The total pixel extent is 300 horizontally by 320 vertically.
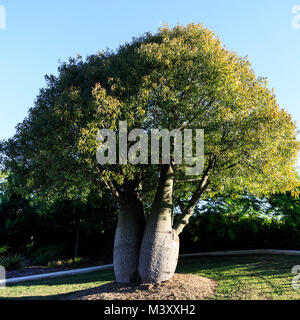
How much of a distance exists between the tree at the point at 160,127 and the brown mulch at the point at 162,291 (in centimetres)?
39

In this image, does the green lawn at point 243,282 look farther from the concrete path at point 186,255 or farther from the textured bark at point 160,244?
the textured bark at point 160,244

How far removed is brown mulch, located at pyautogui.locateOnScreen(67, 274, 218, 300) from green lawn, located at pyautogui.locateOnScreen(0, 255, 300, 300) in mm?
388

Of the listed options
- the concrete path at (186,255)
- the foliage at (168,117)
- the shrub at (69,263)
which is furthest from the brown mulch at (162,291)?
the shrub at (69,263)

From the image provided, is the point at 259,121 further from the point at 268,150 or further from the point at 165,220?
the point at 165,220

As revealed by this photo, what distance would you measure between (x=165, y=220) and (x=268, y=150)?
11.8 ft

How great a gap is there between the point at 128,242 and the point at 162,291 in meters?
1.92

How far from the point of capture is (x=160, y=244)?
848cm

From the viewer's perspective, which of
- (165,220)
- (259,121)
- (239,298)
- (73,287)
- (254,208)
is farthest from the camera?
(254,208)

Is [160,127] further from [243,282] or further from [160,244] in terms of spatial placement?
[243,282]

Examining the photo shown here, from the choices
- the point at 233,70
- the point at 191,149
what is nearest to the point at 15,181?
the point at 191,149

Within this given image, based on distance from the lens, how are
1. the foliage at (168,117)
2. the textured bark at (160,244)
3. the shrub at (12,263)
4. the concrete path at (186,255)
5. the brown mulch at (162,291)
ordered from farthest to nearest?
the shrub at (12,263)
the concrete path at (186,255)
the textured bark at (160,244)
the foliage at (168,117)
the brown mulch at (162,291)

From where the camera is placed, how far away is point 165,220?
8891 millimetres

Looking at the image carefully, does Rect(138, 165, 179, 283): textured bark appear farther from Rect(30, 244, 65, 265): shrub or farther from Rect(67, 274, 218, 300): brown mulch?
Rect(30, 244, 65, 265): shrub

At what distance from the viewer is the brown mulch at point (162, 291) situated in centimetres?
720
